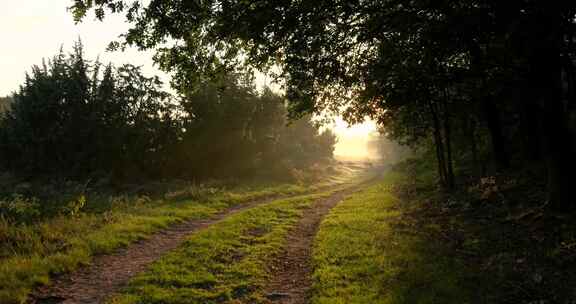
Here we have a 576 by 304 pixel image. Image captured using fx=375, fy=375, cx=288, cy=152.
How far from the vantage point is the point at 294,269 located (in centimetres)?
1039

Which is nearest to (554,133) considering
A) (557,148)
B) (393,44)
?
(557,148)

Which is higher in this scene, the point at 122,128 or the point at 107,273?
the point at 122,128

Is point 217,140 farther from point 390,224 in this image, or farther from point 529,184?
point 529,184

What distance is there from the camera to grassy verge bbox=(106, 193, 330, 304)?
8470mm

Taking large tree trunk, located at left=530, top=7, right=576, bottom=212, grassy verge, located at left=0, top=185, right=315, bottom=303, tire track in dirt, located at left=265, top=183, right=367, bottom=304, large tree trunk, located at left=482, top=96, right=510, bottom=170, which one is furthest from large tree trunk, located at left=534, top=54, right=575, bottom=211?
grassy verge, located at left=0, top=185, right=315, bottom=303

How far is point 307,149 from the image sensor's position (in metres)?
57.6

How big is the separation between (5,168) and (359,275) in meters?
32.9

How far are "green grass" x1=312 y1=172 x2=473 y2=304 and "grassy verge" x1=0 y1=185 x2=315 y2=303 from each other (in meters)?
6.64

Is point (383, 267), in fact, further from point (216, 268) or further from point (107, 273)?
point (107, 273)

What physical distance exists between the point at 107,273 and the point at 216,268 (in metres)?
2.91

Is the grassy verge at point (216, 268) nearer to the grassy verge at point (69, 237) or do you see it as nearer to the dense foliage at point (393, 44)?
the grassy verge at point (69, 237)

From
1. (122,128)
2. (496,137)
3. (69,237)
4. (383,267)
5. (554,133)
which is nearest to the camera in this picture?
(383,267)

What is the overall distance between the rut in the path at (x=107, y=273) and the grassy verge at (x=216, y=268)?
50 centimetres

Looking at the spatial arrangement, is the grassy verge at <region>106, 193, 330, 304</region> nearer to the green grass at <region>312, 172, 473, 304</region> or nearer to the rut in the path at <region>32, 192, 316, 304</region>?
the rut in the path at <region>32, 192, 316, 304</region>
